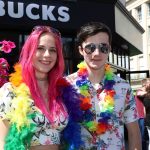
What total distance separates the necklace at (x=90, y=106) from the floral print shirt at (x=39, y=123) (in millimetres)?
308

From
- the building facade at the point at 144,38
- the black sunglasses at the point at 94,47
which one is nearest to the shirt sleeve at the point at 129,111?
the black sunglasses at the point at 94,47

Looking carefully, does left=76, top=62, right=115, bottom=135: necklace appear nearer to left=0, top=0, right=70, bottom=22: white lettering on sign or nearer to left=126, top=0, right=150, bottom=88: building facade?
left=0, top=0, right=70, bottom=22: white lettering on sign

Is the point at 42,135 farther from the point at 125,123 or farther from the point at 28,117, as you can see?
the point at 125,123

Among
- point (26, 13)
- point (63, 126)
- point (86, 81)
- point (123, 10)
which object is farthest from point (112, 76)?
point (123, 10)

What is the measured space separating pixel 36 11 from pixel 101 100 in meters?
6.34

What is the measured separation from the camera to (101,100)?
113 inches

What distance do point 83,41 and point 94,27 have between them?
142 mm

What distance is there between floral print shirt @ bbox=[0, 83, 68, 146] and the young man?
0.98ft

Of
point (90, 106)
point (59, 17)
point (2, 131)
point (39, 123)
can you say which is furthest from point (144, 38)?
point (2, 131)

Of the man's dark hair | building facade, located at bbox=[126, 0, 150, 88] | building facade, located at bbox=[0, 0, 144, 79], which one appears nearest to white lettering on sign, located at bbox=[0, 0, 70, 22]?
building facade, located at bbox=[0, 0, 144, 79]

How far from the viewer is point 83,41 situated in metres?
2.90

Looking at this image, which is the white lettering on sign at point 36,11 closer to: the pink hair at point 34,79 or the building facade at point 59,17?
the building facade at point 59,17

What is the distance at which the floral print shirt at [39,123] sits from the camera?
8.04 feet

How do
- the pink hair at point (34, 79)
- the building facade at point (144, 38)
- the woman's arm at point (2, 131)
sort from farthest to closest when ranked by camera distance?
the building facade at point (144, 38) < the pink hair at point (34, 79) < the woman's arm at point (2, 131)
